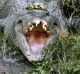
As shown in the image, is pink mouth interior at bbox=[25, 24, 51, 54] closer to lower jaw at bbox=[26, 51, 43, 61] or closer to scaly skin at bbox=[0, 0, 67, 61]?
scaly skin at bbox=[0, 0, 67, 61]

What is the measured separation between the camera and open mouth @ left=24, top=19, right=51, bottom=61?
4625 mm

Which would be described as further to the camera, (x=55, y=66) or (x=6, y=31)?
(x=6, y=31)

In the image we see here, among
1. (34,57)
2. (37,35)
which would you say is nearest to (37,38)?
(37,35)

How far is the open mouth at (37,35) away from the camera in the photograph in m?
4.62

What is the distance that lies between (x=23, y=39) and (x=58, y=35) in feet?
1.69

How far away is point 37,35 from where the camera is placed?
4.91 metres

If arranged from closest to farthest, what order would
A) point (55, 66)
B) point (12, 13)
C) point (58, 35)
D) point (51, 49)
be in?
point (55, 66) < point (51, 49) < point (58, 35) < point (12, 13)

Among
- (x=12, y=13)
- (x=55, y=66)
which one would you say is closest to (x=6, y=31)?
(x=12, y=13)

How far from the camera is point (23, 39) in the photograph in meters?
4.73

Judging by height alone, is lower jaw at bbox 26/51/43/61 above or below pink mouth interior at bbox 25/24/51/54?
below

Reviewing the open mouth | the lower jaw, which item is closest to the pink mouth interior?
the open mouth

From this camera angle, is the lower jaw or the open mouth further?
the open mouth

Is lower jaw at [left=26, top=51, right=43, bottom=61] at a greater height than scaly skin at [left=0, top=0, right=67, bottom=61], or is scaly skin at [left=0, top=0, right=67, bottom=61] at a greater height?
scaly skin at [left=0, top=0, right=67, bottom=61]

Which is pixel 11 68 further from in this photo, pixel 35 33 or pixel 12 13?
pixel 12 13
